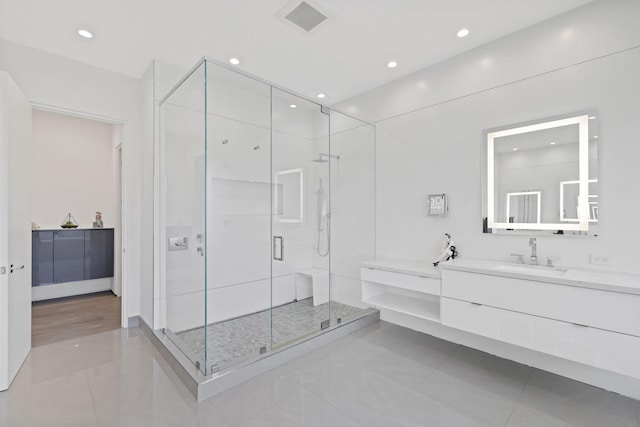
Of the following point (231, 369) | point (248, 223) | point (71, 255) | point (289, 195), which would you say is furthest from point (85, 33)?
point (71, 255)

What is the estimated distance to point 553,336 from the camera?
204cm

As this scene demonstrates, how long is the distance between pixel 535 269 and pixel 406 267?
107 cm

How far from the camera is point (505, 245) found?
8.86 feet

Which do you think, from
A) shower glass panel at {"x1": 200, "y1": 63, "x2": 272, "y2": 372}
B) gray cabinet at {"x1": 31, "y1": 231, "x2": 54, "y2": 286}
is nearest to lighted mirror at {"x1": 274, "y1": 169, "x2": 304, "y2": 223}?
shower glass panel at {"x1": 200, "y1": 63, "x2": 272, "y2": 372}

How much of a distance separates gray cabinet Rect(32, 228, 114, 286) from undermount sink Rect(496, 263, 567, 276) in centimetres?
551

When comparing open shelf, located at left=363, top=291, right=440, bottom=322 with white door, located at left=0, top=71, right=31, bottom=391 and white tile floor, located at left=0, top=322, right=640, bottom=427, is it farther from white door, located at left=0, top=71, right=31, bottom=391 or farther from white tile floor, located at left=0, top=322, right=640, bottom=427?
white door, located at left=0, top=71, right=31, bottom=391

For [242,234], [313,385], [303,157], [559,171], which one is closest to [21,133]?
[242,234]

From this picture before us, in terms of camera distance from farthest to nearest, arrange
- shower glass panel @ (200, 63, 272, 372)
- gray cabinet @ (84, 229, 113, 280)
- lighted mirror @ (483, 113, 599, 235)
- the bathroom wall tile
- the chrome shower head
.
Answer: gray cabinet @ (84, 229, 113, 280) → the chrome shower head → shower glass panel @ (200, 63, 272, 372) → lighted mirror @ (483, 113, 599, 235) → the bathroom wall tile

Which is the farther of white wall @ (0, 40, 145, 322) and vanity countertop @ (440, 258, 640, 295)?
white wall @ (0, 40, 145, 322)

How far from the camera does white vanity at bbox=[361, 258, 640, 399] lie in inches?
71.4

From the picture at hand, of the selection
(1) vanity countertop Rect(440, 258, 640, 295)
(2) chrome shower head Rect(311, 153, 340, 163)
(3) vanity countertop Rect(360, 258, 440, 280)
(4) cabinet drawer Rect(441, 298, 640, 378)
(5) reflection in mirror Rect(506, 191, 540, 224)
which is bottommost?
(4) cabinet drawer Rect(441, 298, 640, 378)

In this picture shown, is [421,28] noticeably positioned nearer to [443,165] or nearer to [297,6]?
[297,6]

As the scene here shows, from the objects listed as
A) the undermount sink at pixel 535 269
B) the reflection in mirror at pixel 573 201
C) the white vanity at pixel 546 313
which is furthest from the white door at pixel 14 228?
the reflection in mirror at pixel 573 201

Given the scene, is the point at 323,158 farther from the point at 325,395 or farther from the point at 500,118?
the point at 325,395
